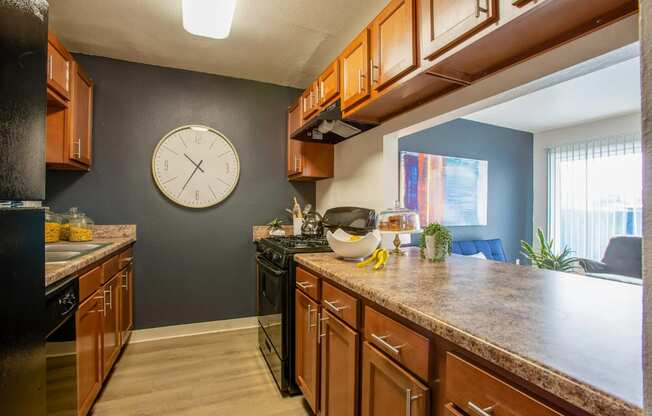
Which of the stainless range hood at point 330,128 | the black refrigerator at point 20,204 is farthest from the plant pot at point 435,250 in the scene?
the black refrigerator at point 20,204

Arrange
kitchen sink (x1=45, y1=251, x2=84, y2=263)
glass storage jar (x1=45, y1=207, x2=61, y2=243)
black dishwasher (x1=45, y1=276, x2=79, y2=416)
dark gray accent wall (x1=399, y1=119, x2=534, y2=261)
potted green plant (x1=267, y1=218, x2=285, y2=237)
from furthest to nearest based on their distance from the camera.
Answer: dark gray accent wall (x1=399, y1=119, x2=534, y2=261)
potted green plant (x1=267, y1=218, x2=285, y2=237)
glass storage jar (x1=45, y1=207, x2=61, y2=243)
kitchen sink (x1=45, y1=251, x2=84, y2=263)
black dishwasher (x1=45, y1=276, x2=79, y2=416)

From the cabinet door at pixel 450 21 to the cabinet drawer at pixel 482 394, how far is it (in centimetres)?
103

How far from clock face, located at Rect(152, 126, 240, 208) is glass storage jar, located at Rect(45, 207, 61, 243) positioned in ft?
2.45

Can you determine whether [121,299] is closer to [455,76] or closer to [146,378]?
Result: [146,378]

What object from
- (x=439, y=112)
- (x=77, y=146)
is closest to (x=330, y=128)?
(x=439, y=112)

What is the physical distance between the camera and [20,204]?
2.52 feet

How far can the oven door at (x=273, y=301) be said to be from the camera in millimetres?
1911

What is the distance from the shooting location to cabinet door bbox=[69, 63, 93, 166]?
2234mm

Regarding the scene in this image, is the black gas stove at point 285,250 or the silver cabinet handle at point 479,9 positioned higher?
the silver cabinet handle at point 479,9

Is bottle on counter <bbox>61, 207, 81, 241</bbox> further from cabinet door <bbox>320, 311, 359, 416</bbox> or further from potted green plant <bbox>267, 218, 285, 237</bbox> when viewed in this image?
cabinet door <bbox>320, 311, 359, 416</bbox>

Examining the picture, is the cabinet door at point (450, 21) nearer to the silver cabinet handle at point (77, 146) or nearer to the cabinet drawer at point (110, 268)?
the cabinet drawer at point (110, 268)

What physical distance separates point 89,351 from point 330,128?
2.01 meters

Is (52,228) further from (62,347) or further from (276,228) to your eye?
(276,228)

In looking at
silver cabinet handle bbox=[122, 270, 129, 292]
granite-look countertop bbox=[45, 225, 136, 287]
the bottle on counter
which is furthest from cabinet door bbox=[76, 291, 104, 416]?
the bottle on counter
